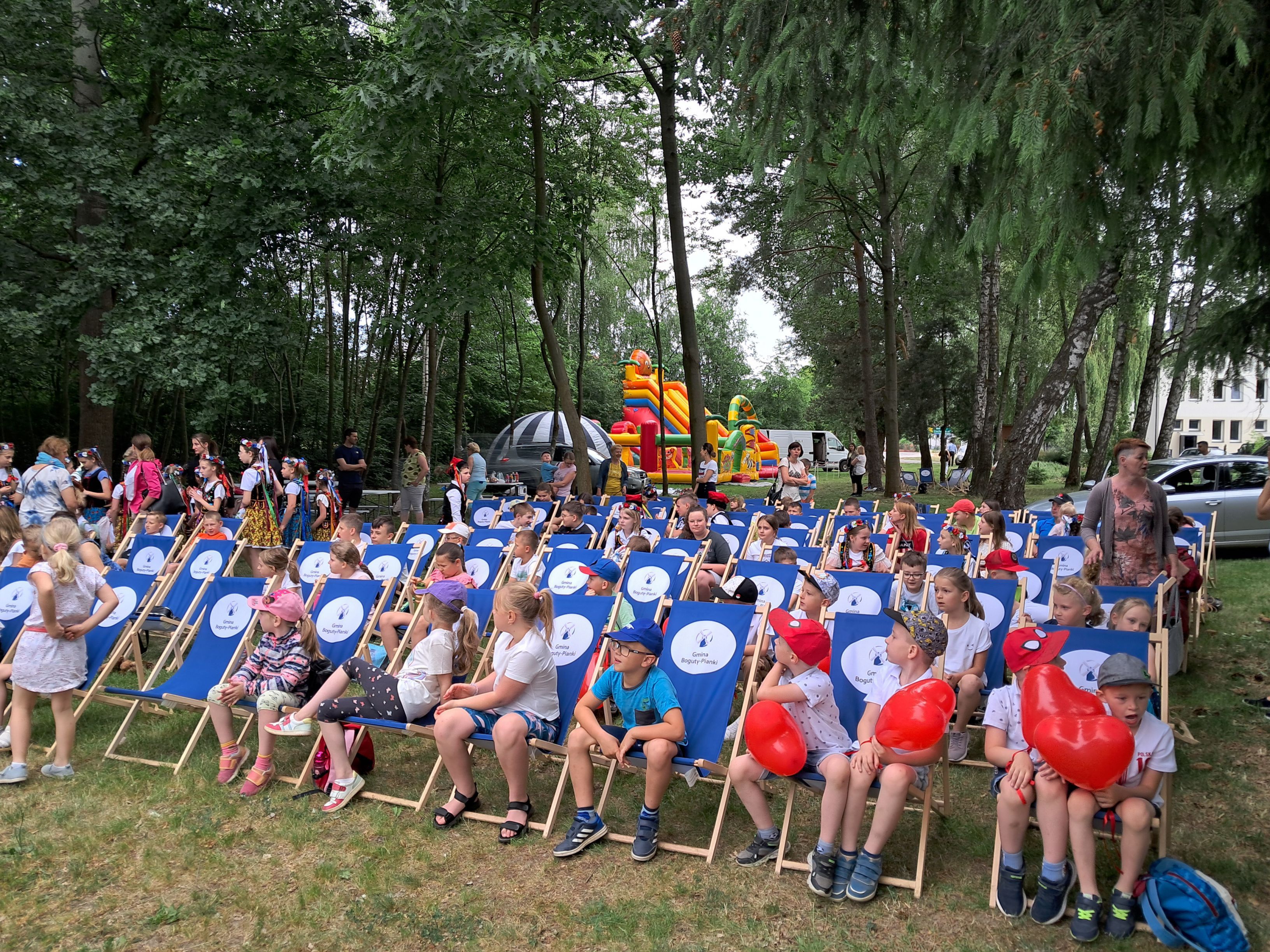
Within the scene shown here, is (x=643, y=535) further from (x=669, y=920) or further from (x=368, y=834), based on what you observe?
(x=669, y=920)

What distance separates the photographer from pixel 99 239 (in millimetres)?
10484

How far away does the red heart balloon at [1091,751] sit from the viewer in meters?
2.84

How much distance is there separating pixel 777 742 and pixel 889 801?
446 mm

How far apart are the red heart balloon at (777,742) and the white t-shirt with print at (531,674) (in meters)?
1.04

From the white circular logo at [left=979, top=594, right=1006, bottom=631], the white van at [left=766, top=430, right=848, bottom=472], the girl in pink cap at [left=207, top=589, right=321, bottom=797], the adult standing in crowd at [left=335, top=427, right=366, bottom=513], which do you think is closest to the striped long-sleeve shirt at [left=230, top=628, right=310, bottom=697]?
the girl in pink cap at [left=207, top=589, right=321, bottom=797]

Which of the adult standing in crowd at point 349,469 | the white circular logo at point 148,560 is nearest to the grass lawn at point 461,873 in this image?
the white circular logo at point 148,560

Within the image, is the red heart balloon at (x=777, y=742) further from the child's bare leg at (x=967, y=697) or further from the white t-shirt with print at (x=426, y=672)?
the white t-shirt with print at (x=426, y=672)

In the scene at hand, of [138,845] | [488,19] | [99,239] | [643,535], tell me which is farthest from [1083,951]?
[99,239]

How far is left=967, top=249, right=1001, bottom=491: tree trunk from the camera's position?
15.7 metres

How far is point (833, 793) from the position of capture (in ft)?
10.6

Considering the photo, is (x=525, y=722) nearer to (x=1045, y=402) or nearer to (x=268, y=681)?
(x=268, y=681)

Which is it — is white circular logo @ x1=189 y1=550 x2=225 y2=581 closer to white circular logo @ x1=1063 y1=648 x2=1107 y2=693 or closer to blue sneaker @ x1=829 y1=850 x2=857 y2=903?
blue sneaker @ x1=829 y1=850 x2=857 y2=903

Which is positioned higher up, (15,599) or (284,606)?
(284,606)

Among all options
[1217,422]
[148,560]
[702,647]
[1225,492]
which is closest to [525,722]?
[702,647]
